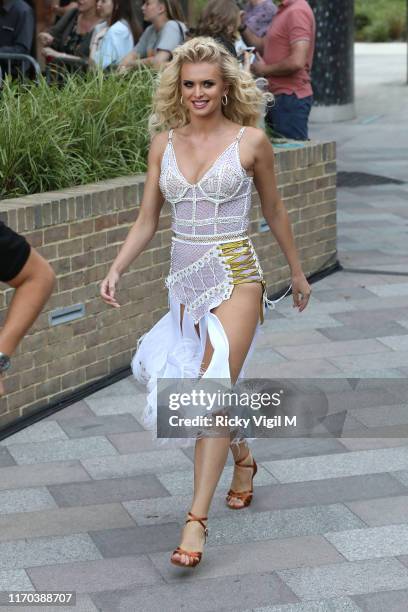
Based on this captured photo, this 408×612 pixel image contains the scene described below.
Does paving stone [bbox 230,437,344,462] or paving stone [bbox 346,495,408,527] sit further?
paving stone [bbox 230,437,344,462]

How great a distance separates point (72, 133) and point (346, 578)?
3.85 metres

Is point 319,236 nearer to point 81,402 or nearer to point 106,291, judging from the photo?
point 81,402

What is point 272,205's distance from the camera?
518cm

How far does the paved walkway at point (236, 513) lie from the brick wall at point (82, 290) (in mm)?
180

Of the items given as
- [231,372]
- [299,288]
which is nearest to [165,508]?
[231,372]

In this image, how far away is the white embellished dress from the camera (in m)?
4.93

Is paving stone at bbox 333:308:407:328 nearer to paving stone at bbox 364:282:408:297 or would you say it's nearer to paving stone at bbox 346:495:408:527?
paving stone at bbox 364:282:408:297

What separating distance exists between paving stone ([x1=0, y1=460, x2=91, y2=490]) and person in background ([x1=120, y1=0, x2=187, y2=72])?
5.28 m

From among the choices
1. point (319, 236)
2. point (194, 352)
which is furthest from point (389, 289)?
point (194, 352)

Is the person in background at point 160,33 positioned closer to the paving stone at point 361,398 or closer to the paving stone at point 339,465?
the paving stone at point 361,398

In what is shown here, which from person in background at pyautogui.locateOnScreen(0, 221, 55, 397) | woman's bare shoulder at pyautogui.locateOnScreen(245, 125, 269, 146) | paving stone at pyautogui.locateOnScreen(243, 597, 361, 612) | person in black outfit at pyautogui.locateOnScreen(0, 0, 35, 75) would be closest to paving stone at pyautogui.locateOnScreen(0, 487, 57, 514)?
paving stone at pyautogui.locateOnScreen(243, 597, 361, 612)

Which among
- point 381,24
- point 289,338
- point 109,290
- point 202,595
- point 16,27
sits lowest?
point 381,24

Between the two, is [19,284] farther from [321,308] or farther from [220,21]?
[220,21]

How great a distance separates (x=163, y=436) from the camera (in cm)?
508
